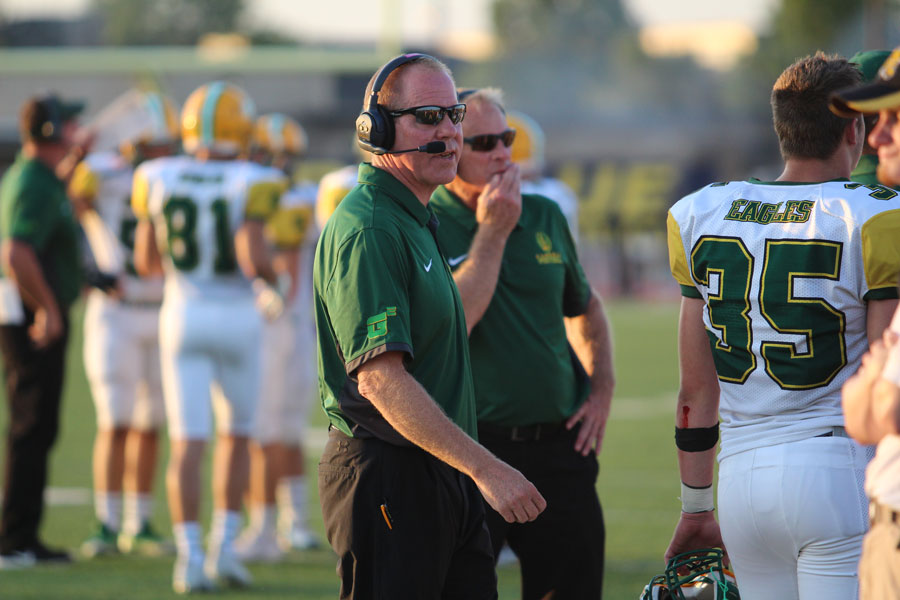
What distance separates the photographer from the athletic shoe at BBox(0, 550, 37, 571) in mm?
6891

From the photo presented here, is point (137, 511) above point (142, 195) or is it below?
below

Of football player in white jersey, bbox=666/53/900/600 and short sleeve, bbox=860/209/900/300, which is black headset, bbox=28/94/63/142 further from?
short sleeve, bbox=860/209/900/300

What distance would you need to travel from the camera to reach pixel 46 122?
7.37 metres

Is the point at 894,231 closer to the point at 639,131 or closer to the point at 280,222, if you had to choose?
the point at 280,222

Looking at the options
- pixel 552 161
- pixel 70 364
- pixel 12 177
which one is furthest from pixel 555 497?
pixel 552 161

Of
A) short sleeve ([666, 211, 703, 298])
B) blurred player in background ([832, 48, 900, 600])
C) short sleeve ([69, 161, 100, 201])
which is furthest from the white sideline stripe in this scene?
blurred player in background ([832, 48, 900, 600])

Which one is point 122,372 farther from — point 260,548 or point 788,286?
point 788,286

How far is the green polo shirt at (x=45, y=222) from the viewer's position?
7.27m

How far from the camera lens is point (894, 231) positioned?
10.1ft

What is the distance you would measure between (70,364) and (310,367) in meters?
12.4

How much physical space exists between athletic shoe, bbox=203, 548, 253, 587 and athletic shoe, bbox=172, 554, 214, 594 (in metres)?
0.11

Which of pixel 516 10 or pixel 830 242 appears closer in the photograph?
pixel 830 242

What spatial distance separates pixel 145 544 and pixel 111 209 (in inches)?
86.8

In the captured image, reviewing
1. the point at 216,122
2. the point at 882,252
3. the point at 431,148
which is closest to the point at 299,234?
the point at 216,122
